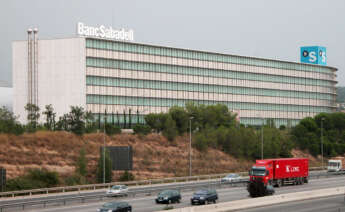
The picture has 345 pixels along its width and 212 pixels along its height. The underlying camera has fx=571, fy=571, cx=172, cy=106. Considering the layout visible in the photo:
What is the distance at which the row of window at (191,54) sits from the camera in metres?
132

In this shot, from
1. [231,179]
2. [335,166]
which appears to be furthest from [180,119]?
[231,179]

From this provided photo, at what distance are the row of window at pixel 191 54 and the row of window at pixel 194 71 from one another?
293 centimetres

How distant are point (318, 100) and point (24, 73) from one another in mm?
96735

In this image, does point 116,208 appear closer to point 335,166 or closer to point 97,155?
point 97,155

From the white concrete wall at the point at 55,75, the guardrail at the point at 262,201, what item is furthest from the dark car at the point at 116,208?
the white concrete wall at the point at 55,75

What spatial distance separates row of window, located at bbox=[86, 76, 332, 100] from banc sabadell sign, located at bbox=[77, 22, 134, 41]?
10184 mm

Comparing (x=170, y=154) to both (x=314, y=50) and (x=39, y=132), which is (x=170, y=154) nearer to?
(x=39, y=132)

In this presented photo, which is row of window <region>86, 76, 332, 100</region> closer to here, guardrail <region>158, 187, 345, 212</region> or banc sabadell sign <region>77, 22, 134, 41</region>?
banc sabadell sign <region>77, 22, 134, 41</region>

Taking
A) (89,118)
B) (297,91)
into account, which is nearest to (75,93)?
(89,118)

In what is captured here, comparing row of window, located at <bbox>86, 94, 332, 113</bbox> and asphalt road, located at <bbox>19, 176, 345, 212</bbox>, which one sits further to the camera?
row of window, located at <bbox>86, 94, 332, 113</bbox>

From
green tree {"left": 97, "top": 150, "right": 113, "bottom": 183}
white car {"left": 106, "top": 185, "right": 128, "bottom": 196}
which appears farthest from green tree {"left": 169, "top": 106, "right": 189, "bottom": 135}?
white car {"left": 106, "top": 185, "right": 128, "bottom": 196}

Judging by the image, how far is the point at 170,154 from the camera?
111312 mm

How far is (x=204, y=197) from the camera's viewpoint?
56750 mm

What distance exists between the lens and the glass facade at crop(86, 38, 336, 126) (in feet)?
432
